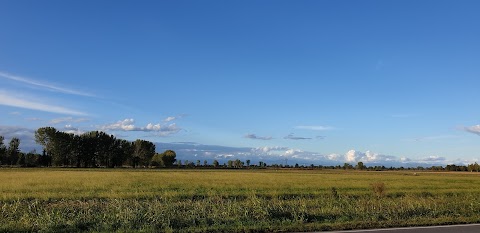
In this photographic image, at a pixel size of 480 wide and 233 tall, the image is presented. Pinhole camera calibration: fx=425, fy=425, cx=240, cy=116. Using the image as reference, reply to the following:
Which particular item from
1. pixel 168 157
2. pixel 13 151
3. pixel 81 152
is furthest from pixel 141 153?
pixel 13 151

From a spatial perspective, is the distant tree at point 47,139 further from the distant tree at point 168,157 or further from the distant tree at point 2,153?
the distant tree at point 168,157

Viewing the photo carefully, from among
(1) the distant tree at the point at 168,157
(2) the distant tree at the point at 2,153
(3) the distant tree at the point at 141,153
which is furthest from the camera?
(1) the distant tree at the point at 168,157

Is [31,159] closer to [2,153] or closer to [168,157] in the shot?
[2,153]

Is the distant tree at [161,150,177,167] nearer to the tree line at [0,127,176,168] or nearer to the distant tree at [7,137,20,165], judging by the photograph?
the tree line at [0,127,176,168]

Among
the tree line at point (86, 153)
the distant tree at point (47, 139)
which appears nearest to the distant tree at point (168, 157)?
the tree line at point (86, 153)

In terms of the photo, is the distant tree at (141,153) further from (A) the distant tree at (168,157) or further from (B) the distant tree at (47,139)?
(B) the distant tree at (47,139)

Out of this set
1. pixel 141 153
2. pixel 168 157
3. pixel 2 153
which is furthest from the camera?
pixel 168 157

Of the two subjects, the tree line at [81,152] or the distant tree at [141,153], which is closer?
the tree line at [81,152]

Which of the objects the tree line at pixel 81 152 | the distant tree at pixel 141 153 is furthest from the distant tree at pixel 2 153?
the distant tree at pixel 141 153

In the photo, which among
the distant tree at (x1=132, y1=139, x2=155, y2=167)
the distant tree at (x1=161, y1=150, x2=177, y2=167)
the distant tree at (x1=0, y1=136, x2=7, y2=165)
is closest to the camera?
the distant tree at (x1=0, y1=136, x2=7, y2=165)

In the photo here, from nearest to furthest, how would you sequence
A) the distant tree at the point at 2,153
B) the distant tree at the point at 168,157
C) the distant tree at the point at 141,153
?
the distant tree at the point at 2,153 < the distant tree at the point at 141,153 < the distant tree at the point at 168,157

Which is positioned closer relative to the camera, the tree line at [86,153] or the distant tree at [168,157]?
the tree line at [86,153]

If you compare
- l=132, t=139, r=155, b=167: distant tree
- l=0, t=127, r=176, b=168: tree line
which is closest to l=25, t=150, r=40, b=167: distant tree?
l=0, t=127, r=176, b=168: tree line

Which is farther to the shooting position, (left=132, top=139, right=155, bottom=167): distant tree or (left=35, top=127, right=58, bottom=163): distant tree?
(left=132, top=139, right=155, bottom=167): distant tree
